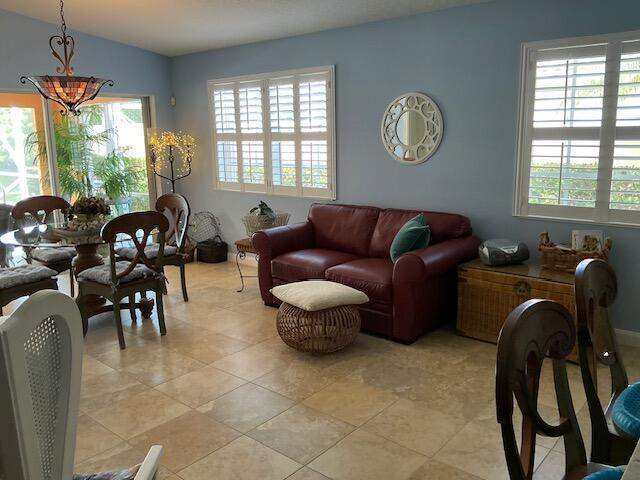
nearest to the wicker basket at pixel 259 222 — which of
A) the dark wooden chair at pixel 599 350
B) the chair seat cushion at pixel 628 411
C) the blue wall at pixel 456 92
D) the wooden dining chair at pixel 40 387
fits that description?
the blue wall at pixel 456 92

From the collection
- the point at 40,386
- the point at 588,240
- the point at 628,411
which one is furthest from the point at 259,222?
the point at 40,386

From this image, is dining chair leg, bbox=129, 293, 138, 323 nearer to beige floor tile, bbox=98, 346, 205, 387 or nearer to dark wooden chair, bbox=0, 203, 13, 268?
beige floor tile, bbox=98, 346, 205, 387

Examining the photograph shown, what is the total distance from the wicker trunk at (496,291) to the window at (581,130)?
1.86 ft

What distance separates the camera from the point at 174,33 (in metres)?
5.68

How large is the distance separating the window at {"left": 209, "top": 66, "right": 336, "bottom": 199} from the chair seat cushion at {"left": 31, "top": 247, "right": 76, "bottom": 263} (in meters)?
2.12

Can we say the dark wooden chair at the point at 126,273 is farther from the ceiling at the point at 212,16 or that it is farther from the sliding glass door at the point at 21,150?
the sliding glass door at the point at 21,150

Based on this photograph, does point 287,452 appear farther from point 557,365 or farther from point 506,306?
point 506,306

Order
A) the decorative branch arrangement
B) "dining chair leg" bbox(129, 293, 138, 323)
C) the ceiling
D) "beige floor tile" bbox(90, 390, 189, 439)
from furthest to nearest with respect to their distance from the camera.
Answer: the decorative branch arrangement → the ceiling → "dining chair leg" bbox(129, 293, 138, 323) → "beige floor tile" bbox(90, 390, 189, 439)

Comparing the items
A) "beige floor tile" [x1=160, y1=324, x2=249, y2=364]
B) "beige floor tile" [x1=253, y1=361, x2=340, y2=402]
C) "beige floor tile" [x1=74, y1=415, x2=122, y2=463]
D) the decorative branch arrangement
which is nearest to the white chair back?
"beige floor tile" [x1=74, y1=415, x2=122, y2=463]

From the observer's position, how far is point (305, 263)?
14.8 feet

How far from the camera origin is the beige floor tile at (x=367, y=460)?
2463 millimetres

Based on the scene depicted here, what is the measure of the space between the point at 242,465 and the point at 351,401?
0.80 m

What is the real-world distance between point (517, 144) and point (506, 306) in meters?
1.25

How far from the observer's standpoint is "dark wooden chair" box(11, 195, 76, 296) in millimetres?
4684
